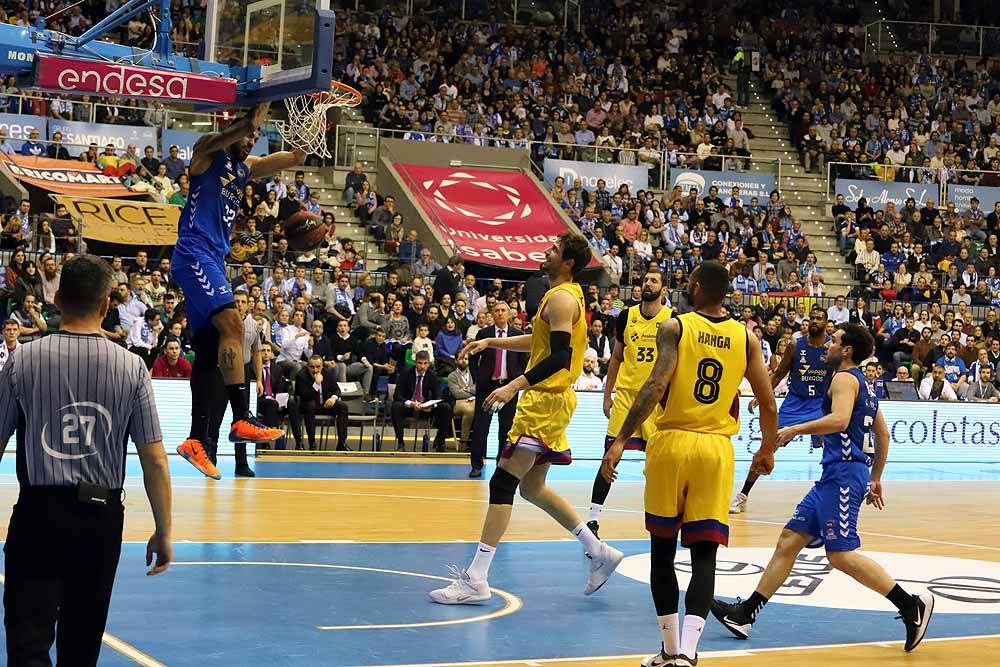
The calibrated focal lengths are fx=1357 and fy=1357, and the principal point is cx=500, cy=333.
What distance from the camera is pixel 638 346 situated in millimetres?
11062

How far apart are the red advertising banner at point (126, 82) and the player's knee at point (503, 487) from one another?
126 inches

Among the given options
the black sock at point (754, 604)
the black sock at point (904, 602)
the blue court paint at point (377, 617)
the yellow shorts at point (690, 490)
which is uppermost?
the yellow shorts at point (690, 490)

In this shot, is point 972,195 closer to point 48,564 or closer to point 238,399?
point 238,399

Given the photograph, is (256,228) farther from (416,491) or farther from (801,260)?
(801,260)

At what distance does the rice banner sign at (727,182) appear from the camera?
2938 centimetres

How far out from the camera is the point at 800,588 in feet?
29.8

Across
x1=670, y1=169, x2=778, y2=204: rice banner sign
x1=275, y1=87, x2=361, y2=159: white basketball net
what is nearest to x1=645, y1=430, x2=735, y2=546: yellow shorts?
x1=275, y1=87, x2=361, y2=159: white basketball net

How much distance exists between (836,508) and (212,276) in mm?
3712

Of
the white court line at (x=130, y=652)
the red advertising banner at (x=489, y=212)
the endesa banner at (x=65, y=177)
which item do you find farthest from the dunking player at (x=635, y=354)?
the red advertising banner at (x=489, y=212)

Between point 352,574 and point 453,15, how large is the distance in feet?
82.0

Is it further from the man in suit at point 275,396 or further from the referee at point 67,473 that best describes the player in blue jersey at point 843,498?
the man in suit at point 275,396

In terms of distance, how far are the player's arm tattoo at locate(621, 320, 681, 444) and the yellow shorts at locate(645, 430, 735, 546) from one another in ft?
0.84

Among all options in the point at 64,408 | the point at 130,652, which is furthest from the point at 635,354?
the point at 64,408

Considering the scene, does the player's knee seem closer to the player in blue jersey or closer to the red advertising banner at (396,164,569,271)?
the player in blue jersey
